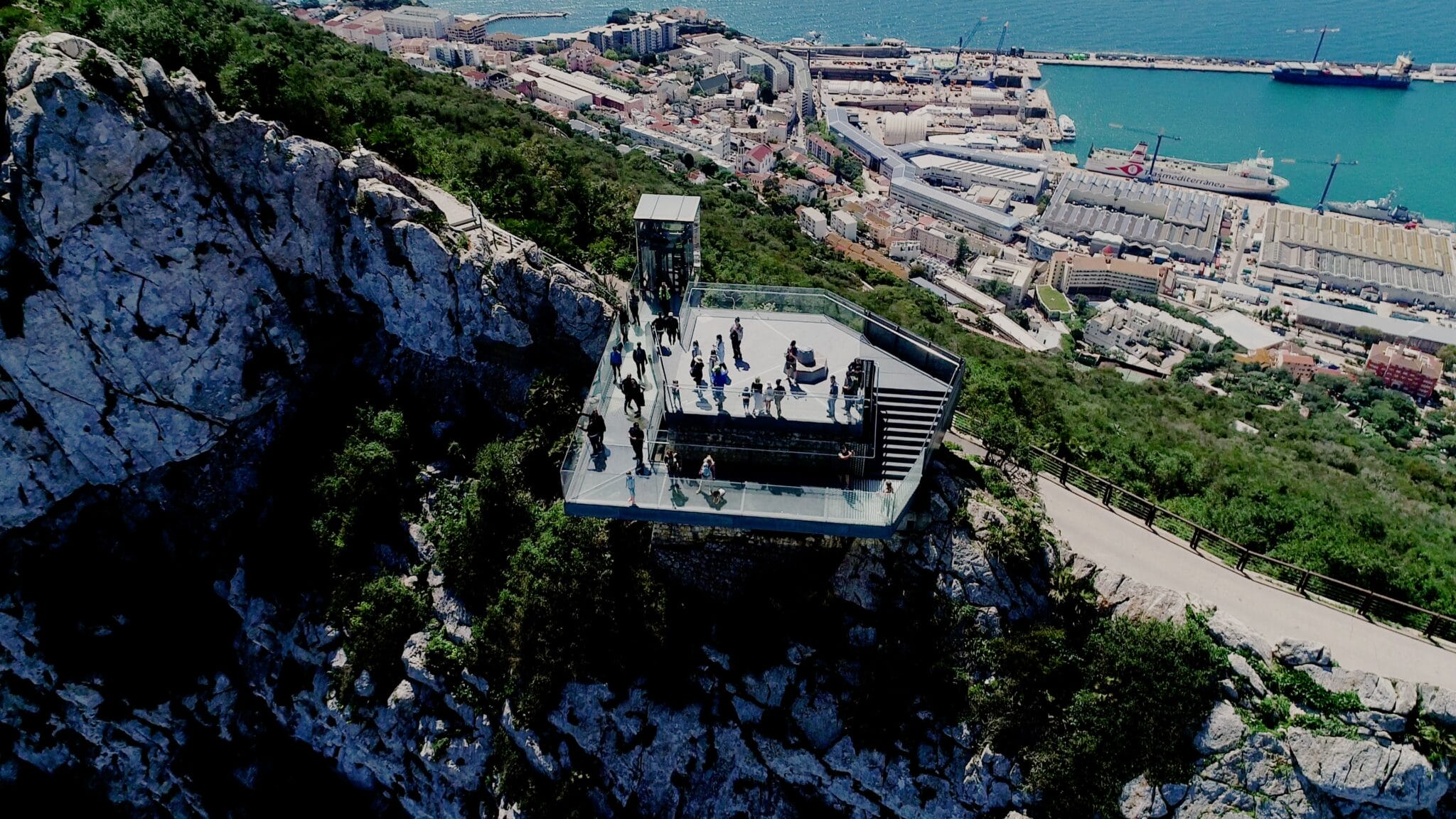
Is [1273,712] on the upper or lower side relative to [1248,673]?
lower

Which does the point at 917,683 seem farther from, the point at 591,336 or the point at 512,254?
the point at 512,254

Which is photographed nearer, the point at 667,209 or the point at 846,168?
the point at 667,209

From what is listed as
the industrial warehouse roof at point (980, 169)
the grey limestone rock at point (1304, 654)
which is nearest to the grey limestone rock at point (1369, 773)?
the grey limestone rock at point (1304, 654)

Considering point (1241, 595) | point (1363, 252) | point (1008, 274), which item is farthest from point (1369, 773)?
point (1363, 252)

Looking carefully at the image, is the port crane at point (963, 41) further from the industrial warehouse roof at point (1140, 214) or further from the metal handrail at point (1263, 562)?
the metal handrail at point (1263, 562)

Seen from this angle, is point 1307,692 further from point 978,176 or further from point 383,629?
point 978,176

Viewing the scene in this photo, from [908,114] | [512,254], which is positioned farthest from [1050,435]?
[908,114]

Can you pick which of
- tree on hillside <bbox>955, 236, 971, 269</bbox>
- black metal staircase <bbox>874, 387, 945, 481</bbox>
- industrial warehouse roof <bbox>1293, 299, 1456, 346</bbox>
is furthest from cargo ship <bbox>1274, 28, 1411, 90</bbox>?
black metal staircase <bbox>874, 387, 945, 481</bbox>
